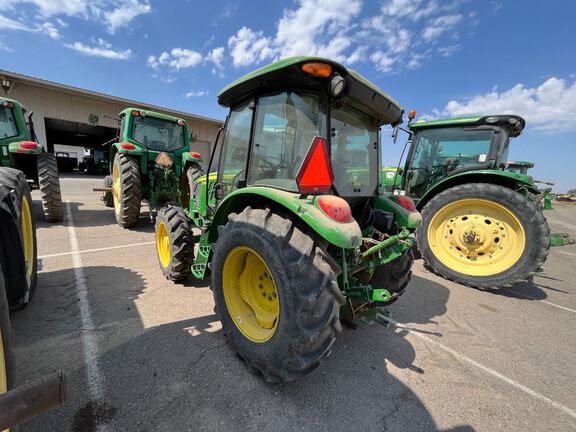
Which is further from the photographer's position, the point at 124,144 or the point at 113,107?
the point at 113,107

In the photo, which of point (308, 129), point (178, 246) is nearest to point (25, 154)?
point (178, 246)

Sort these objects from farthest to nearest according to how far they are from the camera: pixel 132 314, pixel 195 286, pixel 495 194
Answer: pixel 495 194, pixel 195 286, pixel 132 314

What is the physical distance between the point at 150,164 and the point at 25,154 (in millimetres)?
2212

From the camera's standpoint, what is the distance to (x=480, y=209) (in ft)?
13.1

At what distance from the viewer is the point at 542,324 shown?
9.79 feet

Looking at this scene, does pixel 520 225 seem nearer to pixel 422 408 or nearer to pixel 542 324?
pixel 542 324

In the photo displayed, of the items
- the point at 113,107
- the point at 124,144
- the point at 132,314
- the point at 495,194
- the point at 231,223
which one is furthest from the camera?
the point at 113,107

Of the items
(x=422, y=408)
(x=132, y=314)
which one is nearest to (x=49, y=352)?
(x=132, y=314)

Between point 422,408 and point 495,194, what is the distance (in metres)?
3.28

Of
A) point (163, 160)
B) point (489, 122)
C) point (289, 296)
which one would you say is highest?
point (489, 122)

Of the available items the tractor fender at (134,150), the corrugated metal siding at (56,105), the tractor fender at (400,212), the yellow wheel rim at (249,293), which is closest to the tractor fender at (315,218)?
the yellow wheel rim at (249,293)

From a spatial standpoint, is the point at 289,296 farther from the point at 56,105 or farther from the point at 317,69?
the point at 56,105

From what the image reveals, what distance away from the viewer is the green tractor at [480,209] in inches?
143

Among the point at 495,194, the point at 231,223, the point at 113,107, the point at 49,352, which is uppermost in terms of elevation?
the point at 113,107
